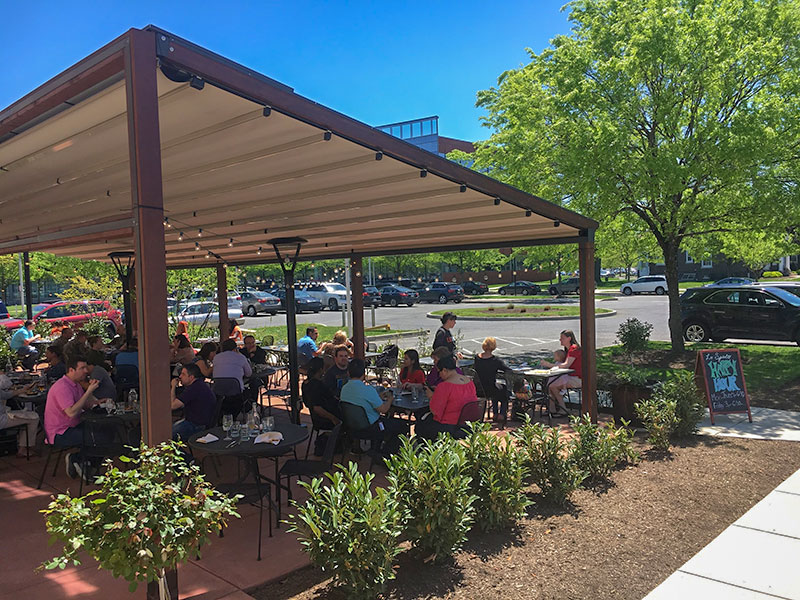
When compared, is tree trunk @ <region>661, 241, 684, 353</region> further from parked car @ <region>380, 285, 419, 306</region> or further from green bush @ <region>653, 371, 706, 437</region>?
parked car @ <region>380, 285, 419, 306</region>

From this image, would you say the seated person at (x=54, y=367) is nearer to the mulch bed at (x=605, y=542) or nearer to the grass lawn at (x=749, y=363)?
the mulch bed at (x=605, y=542)

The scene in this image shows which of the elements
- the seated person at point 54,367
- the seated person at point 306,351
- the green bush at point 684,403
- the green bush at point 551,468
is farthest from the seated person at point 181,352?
the green bush at point 684,403

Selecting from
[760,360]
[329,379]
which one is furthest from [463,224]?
[760,360]

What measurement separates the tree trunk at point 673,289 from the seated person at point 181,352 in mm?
10242

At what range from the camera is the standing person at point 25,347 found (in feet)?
39.1

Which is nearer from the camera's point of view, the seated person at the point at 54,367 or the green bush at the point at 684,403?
the green bush at the point at 684,403

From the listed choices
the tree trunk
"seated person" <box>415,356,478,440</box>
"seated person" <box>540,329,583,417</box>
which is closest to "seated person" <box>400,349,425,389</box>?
"seated person" <box>415,356,478,440</box>

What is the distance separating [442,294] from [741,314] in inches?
1038

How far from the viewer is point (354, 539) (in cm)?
363

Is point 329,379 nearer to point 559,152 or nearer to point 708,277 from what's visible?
point 559,152

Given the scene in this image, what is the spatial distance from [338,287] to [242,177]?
32099 mm

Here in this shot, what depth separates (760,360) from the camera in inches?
496

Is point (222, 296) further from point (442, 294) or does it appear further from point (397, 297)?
point (442, 294)

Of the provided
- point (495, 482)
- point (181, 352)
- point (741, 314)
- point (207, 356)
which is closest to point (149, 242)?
point (495, 482)
